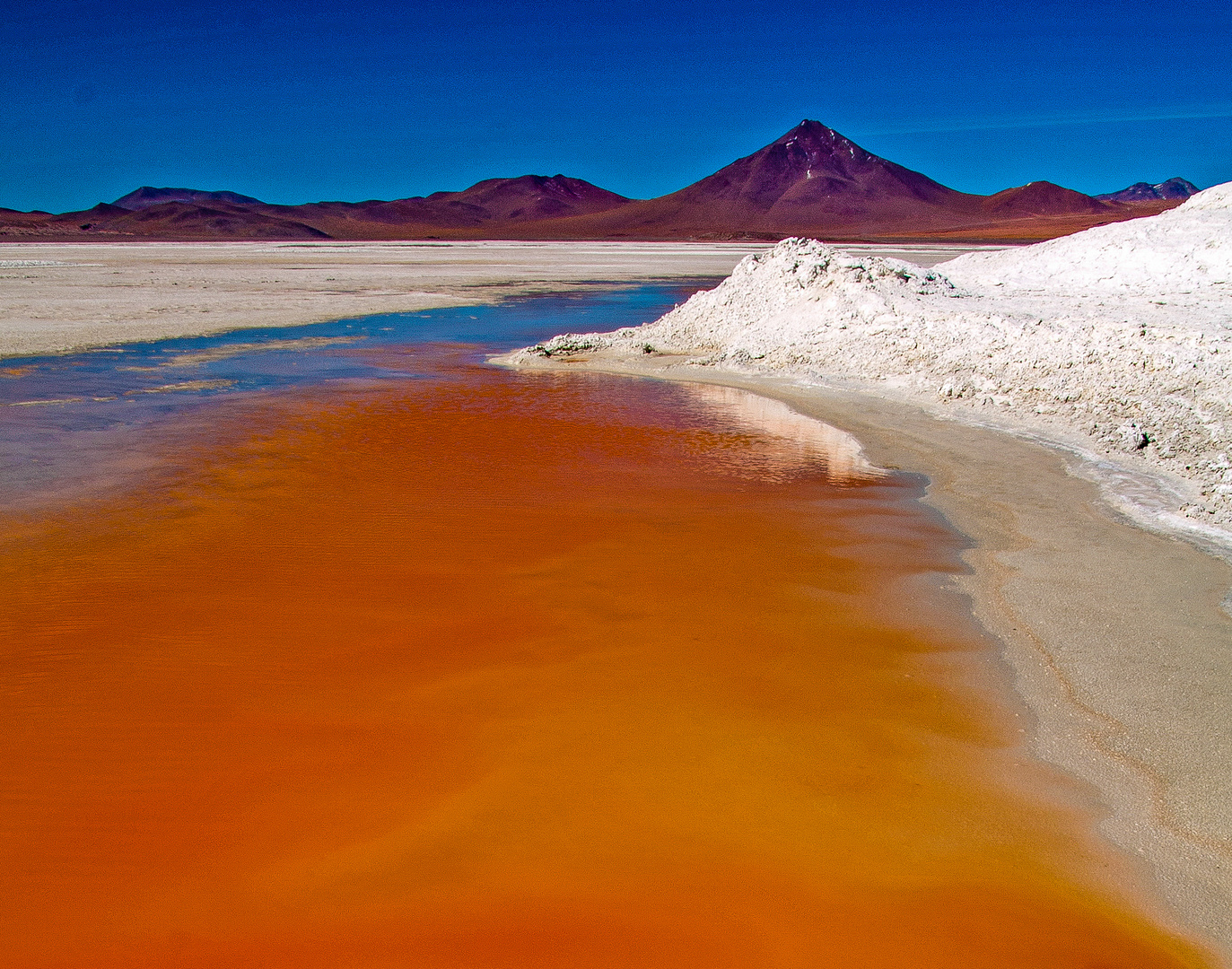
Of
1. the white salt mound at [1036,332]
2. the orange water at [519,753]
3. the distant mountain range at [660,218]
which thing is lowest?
the orange water at [519,753]

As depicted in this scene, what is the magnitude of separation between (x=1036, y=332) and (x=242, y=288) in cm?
2422

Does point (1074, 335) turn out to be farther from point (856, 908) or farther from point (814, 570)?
point (856, 908)

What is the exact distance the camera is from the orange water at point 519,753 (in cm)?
253

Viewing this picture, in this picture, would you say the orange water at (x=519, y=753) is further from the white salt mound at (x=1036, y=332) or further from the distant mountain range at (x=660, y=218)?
the distant mountain range at (x=660, y=218)

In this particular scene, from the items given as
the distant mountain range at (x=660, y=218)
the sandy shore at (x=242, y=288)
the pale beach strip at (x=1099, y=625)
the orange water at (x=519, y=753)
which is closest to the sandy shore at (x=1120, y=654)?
the pale beach strip at (x=1099, y=625)

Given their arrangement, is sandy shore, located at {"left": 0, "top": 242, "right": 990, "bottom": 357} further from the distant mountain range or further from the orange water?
the distant mountain range

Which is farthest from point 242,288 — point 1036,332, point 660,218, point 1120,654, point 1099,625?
point 660,218

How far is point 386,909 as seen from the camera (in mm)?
2590

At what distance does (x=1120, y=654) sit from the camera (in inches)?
155

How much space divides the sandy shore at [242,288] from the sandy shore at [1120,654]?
14.4 m

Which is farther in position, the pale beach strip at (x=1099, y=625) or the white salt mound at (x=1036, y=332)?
the white salt mound at (x=1036, y=332)

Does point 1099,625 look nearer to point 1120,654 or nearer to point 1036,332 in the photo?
point 1120,654

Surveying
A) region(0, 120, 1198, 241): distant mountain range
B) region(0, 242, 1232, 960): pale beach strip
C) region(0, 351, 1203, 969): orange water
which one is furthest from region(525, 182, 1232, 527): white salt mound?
region(0, 120, 1198, 241): distant mountain range

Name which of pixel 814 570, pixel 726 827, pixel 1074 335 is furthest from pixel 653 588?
pixel 1074 335
